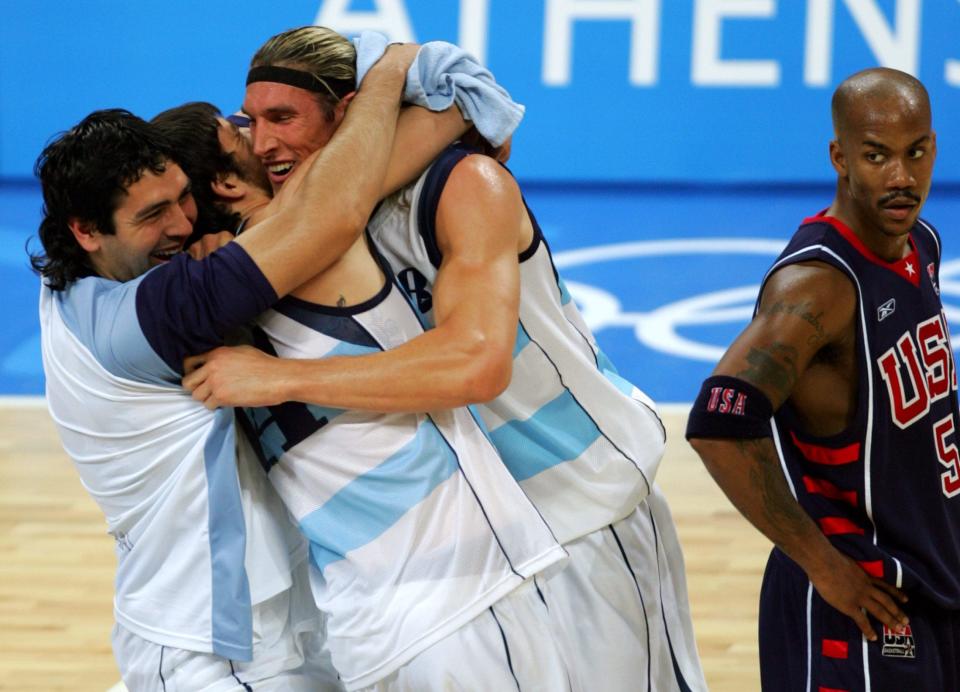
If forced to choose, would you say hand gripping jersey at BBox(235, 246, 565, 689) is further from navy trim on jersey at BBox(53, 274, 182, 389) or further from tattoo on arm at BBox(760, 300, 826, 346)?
tattoo on arm at BBox(760, 300, 826, 346)

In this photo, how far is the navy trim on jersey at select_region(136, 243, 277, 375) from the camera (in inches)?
103

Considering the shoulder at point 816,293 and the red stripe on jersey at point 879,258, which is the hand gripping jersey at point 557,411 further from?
the red stripe on jersey at point 879,258

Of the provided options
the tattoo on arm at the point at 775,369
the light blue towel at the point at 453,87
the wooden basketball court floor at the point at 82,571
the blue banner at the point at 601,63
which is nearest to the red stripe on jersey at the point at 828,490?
the tattoo on arm at the point at 775,369

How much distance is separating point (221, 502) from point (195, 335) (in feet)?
1.05

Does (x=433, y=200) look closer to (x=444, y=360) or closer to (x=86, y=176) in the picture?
(x=444, y=360)

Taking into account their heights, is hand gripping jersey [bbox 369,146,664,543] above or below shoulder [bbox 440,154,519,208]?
below

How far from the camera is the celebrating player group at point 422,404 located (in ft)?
8.87

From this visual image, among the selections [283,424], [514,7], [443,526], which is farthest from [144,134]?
[514,7]

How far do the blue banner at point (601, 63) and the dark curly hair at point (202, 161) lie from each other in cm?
732

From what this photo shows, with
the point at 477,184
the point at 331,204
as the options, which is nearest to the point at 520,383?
the point at 477,184

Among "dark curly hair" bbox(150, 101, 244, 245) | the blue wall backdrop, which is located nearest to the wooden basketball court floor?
"dark curly hair" bbox(150, 101, 244, 245)

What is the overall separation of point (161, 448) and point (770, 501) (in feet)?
3.76

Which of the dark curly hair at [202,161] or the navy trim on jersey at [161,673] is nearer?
the navy trim on jersey at [161,673]

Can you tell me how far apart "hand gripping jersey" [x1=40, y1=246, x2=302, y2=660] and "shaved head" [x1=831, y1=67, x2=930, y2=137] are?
4.02 feet
